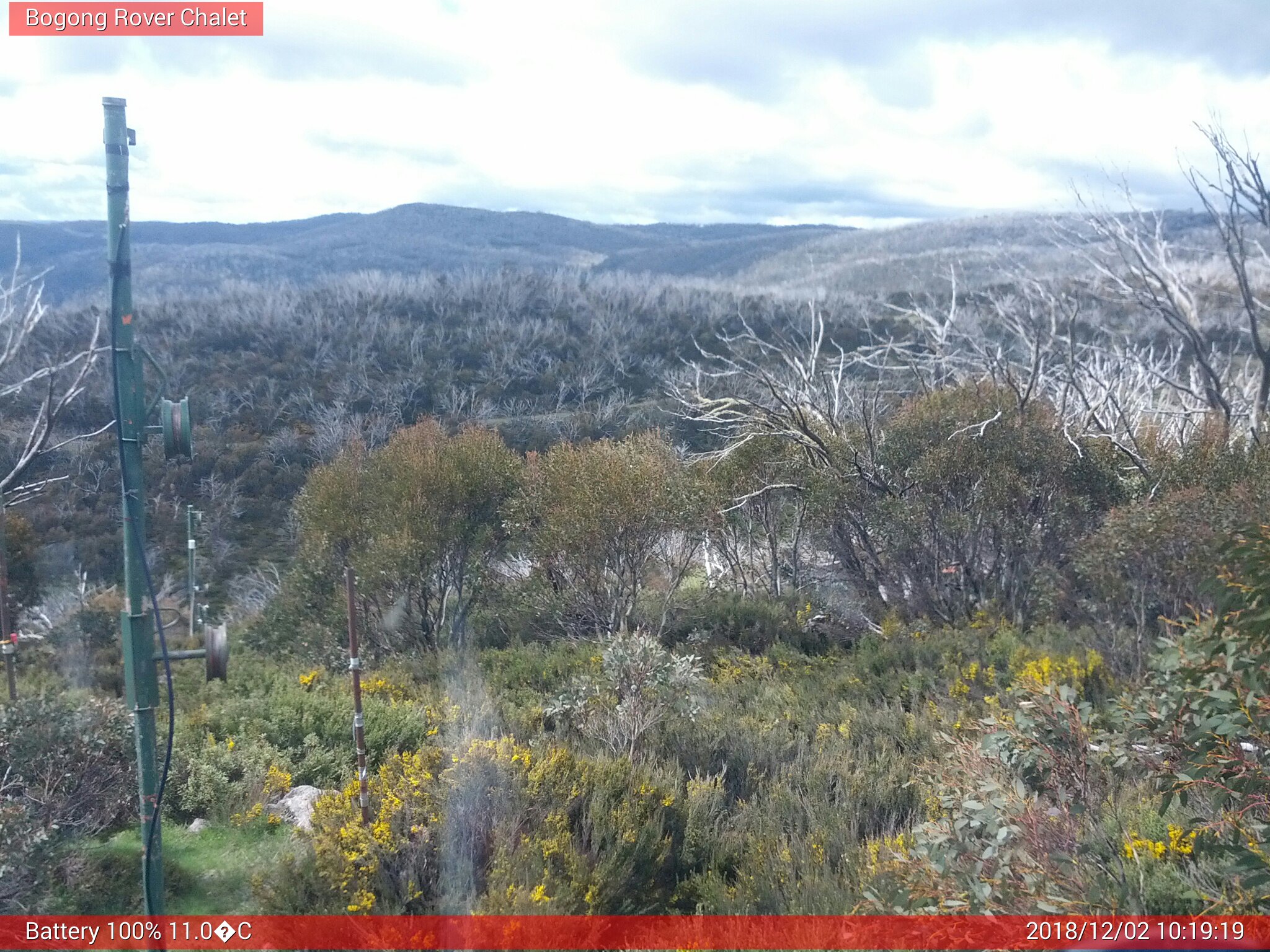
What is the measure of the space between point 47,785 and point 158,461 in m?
18.8

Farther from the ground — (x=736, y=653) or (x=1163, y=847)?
(x=1163, y=847)

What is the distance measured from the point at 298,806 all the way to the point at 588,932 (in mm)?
2387

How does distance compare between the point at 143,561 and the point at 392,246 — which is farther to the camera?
the point at 392,246

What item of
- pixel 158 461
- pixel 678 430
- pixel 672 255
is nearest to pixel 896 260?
pixel 672 255

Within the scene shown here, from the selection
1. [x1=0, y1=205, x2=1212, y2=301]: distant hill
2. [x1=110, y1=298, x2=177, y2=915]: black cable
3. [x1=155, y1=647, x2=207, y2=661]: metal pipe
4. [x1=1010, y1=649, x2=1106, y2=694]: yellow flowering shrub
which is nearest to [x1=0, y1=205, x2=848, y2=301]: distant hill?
[x1=0, y1=205, x2=1212, y2=301]: distant hill

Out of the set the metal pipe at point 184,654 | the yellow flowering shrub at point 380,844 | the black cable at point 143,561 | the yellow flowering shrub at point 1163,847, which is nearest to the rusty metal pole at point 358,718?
the yellow flowering shrub at point 380,844

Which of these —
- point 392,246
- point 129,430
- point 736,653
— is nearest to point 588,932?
point 129,430

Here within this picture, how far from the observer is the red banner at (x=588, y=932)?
9.77 feet

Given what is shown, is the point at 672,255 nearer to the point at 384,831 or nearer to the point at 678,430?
the point at 678,430

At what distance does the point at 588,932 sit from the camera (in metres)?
3.70

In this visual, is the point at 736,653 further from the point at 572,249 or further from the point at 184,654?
the point at 572,249

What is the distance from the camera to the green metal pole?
329cm

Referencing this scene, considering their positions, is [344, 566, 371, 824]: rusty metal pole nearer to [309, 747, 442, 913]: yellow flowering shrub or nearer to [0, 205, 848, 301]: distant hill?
[309, 747, 442, 913]: yellow flowering shrub

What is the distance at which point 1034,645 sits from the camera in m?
8.34
